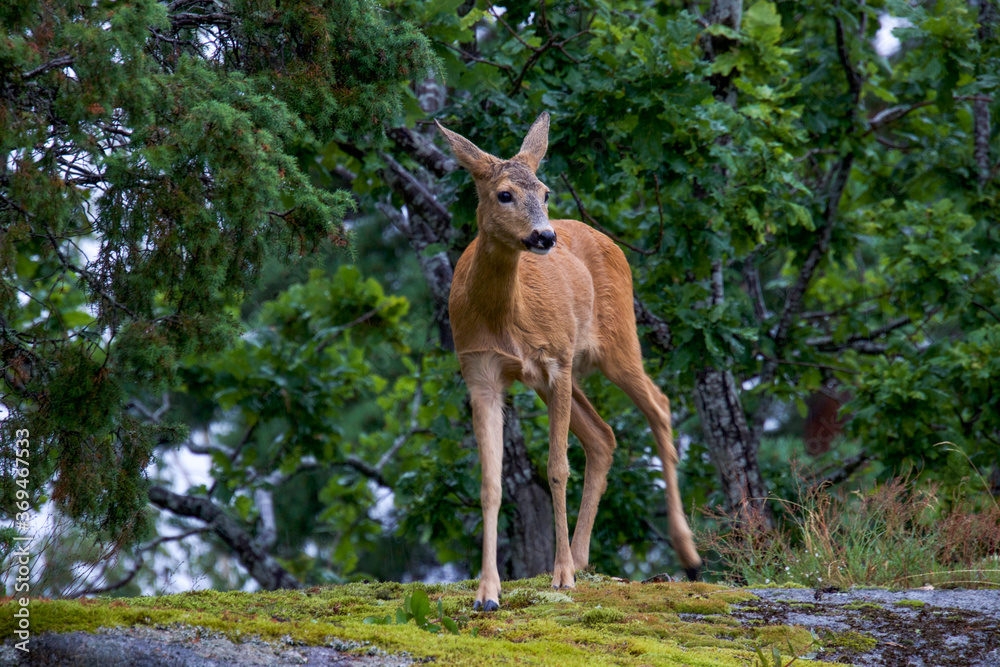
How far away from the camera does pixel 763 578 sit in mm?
6766

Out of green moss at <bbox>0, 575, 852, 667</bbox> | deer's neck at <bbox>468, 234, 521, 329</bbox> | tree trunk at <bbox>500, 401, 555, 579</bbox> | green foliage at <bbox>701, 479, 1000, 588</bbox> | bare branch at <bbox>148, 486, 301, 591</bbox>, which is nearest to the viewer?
green moss at <bbox>0, 575, 852, 667</bbox>

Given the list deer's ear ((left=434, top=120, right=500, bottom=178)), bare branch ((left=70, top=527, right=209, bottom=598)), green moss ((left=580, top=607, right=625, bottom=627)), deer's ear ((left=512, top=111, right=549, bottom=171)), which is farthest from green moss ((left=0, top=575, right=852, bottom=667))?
deer's ear ((left=512, top=111, right=549, bottom=171))

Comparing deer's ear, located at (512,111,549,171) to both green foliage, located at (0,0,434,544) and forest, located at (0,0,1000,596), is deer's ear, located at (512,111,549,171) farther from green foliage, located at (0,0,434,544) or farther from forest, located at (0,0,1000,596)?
green foliage, located at (0,0,434,544)

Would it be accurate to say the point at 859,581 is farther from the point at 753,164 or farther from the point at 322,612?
the point at 753,164

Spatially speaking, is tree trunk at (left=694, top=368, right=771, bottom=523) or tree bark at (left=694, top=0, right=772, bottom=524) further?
tree trunk at (left=694, top=368, right=771, bottom=523)

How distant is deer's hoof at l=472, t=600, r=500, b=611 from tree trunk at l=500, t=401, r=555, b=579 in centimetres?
418

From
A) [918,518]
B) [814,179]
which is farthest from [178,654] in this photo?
[814,179]

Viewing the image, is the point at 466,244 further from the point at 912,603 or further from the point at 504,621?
the point at 912,603

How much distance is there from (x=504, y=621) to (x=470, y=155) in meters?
2.80

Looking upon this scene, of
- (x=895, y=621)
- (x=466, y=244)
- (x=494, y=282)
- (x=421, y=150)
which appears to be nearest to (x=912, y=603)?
(x=895, y=621)

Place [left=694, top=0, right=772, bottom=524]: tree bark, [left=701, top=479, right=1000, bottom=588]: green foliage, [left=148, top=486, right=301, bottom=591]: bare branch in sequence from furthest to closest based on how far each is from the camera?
[left=148, top=486, right=301, bottom=591]: bare branch, [left=694, top=0, right=772, bottom=524]: tree bark, [left=701, top=479, right=1000, bottom=588]: green foliage

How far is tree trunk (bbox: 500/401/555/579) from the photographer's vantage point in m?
9.30

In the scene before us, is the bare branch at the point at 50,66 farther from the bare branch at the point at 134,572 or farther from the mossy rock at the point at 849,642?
the mossy rock at the point at 849,642

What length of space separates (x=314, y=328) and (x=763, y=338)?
5562 mm
